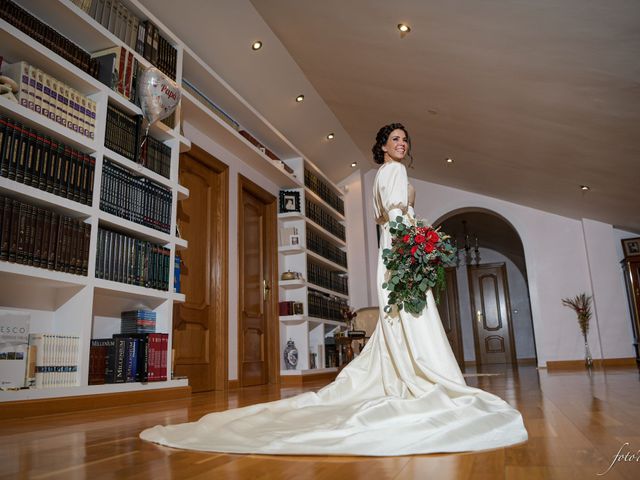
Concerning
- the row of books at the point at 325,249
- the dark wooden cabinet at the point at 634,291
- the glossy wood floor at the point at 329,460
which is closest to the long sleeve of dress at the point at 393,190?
the glossy wood floor at the point at 329,460

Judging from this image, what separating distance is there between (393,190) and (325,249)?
4763 millimetres

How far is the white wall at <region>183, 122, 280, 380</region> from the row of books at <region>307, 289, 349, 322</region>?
1464 mm

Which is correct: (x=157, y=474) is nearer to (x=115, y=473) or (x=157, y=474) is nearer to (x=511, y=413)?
(x=115, y=473)

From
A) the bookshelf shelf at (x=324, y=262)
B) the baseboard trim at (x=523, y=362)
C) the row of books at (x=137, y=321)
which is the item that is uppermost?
the bookshelf shelf at (x=324, y=262)

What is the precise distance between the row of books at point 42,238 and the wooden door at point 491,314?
10148 mm

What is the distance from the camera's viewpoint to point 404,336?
8.31ft

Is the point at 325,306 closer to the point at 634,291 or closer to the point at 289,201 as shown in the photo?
the point at 289,201

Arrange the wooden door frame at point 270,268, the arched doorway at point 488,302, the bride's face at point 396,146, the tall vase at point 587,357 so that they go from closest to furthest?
the bride's face at point 396,146 → the wooden door frame at point 270,268 → the tall vase at point 587,357 → the arched doorway at point 488,302

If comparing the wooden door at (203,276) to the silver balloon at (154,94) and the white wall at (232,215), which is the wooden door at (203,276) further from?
the silver balloon at (154,94)

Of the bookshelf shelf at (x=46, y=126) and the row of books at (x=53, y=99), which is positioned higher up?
the row of books at (x=53, y=99)

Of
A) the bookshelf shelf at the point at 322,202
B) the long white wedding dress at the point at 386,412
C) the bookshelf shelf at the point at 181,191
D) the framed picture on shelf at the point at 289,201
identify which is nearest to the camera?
the long white wedding dress at the point at 386,412

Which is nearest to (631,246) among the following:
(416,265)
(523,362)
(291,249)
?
(523,362)

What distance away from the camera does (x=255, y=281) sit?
5914 millimetres

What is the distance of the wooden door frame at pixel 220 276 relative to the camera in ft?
16.0
